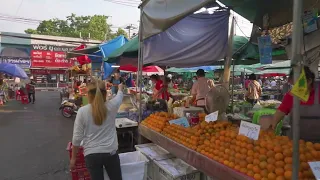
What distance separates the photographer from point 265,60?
14.1ft

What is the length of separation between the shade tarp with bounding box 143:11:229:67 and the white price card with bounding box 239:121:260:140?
3274 millimetres

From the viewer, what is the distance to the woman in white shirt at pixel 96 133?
3.21 metres

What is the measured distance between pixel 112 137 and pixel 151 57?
10.1 feet

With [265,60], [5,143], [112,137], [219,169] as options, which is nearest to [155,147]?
[112,137]

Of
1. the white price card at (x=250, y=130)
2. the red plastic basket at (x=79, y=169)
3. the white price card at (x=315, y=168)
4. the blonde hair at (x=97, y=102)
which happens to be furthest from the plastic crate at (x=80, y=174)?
the white price card at (x=315, y=168)

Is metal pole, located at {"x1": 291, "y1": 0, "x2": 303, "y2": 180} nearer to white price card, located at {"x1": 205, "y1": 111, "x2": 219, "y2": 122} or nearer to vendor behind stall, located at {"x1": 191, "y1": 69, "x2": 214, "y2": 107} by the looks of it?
white price card, located at {"x1": 205, "y1": 111, "x2": 219, "y2": 122}

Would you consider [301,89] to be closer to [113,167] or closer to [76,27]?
[113,167]

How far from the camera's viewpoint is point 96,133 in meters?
3.27

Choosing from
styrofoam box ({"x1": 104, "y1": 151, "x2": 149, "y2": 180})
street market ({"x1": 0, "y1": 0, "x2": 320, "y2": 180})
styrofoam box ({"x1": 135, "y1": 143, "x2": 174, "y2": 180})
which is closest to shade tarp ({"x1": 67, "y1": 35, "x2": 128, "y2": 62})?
street market ({"x1": 0, "y1": 0, "x2": 320, "y2": 180})

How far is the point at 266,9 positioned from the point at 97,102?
11.2ft

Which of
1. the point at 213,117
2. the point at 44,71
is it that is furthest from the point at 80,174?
the point at 44,71

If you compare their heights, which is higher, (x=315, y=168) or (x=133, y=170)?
(x=315, y=168)

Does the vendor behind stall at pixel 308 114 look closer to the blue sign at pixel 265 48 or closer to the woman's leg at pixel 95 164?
the blue sign at pixel 265 48

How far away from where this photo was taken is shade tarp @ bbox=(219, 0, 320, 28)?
14.2ft
